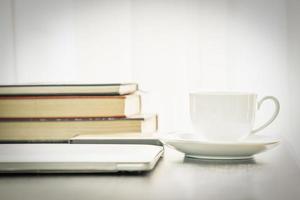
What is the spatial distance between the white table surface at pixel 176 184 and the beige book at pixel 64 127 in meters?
0.22

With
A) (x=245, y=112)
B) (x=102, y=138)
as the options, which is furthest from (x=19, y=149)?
(x=245, y=112)

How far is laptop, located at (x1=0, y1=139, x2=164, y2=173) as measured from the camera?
61 cm

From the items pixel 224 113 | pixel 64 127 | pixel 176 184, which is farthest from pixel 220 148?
pixel 64 127

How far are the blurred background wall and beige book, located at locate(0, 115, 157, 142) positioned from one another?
1.32 feet

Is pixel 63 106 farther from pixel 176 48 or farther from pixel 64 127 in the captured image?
pixel 176 48

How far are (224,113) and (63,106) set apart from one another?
31 cm

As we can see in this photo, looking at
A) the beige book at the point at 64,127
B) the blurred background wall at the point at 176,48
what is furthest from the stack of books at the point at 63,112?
the blurred background wall at the point at 176,48

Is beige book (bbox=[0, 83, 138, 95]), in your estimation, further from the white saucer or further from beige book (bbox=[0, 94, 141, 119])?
the white saucer

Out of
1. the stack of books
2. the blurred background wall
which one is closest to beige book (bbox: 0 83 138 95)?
the stack of books

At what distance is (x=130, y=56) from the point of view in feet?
4.42

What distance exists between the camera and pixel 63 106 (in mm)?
928

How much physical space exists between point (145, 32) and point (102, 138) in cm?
55

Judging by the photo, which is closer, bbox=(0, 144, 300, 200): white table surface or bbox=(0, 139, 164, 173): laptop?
bbox=(0, 144, 300, 200): white table surface

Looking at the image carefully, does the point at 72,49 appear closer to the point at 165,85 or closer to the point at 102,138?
the point at 165,85
